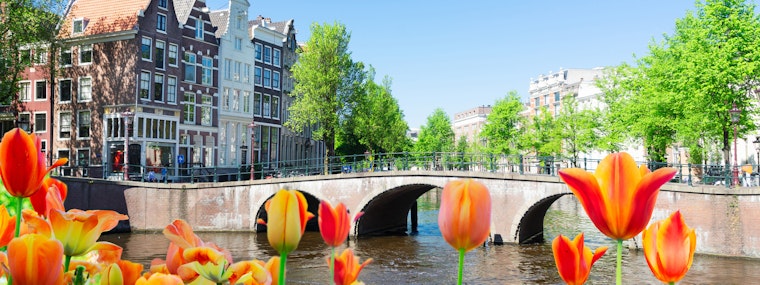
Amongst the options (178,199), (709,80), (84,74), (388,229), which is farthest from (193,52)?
(709,80)

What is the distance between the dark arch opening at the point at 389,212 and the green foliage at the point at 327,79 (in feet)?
21.3

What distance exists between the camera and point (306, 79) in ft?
107

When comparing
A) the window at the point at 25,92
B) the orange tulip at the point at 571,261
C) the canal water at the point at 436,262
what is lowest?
the canal water at the point at 436,262

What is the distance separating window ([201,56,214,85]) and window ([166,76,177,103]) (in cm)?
215

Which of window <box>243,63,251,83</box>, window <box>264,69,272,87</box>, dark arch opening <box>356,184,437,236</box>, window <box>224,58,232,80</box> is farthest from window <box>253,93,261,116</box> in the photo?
dark arch opening <box>356,184,437,236</box>

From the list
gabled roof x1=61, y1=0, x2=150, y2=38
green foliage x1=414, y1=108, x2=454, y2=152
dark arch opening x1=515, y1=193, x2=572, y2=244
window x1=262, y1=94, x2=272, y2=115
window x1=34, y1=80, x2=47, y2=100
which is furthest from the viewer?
green foliage x1=414, y1=108, x2=454, y2=152

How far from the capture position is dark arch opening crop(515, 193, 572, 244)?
857 inches

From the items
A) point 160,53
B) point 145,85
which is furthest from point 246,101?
point 145,85

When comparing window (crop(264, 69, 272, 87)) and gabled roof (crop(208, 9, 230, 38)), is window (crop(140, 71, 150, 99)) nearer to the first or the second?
gabled roof (crop(208, 9, 230, 38))

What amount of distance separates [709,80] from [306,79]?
17836 mm

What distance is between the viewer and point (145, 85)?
2983 centimetres

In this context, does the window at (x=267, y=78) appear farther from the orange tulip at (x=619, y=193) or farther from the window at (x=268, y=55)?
the orange tulip at (x=619, y=193)

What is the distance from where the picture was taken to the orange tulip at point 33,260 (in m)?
0.83

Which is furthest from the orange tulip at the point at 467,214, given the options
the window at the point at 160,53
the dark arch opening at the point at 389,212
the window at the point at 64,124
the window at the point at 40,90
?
the window at the point at 40,90
